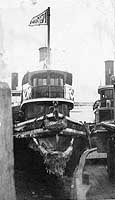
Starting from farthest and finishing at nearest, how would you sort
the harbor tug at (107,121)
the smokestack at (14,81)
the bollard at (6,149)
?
the smokestack at (14,81) → the harbor tug at (107,121) → the bollard at (6,149)

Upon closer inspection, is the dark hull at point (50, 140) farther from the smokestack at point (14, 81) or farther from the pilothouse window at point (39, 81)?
the smokestack at point (14, 81)

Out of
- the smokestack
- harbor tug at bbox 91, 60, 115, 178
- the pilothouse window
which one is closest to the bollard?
harbor tug at bbox 91, 60, 115, 178

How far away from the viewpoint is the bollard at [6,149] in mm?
4078

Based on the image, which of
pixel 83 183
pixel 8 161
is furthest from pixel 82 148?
pixel 8 161

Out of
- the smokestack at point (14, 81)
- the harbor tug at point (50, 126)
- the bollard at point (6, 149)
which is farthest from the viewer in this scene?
the smokestack at point (14, 81)

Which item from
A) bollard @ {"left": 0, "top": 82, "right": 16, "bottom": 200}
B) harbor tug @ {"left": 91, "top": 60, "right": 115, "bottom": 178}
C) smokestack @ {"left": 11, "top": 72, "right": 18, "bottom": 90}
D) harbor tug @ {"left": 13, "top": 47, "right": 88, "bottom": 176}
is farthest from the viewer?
smokestack @ {"left": 11, "top": 72, "right": 18, "bottom": 90}

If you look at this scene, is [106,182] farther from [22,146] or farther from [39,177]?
[22,146]

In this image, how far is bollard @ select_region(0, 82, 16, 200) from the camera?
13.4 ft

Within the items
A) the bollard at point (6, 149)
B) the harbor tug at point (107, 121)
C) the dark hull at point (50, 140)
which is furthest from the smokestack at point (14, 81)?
the bollard at point (6, 149)

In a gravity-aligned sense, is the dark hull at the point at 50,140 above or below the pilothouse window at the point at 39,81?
below

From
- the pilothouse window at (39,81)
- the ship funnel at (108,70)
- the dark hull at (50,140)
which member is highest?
the ship funnel at (108,70)

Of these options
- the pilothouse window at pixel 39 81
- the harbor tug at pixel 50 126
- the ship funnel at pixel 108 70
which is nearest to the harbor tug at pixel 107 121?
the ship funnel at pixel 108 70

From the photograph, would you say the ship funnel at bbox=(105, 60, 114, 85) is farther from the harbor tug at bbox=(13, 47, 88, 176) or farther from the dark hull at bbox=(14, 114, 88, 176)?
the dark hull at bbox=(14, 114, 88, 176)

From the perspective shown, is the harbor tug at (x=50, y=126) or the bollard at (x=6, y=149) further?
the harbor tug at (x=50, y=126)
